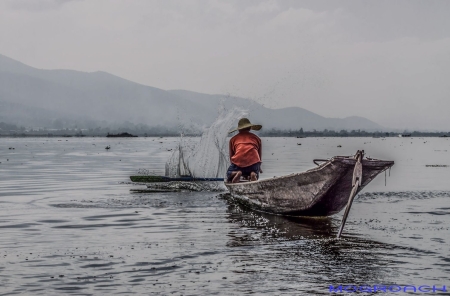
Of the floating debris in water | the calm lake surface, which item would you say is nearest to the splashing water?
the floating debris in water

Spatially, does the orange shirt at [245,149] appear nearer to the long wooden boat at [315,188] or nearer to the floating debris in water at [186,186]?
the long wooden boat at [315,188]

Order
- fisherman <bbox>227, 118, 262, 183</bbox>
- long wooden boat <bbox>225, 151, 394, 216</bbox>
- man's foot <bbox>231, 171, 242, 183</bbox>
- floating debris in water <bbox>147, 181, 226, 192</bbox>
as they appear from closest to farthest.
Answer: long wooden boat <bbox>225, 151, 394, 216</bbox>, fisherman <bbox>227, 118, 262, 183</bbox>, man's foot <bbox>231, 171, 242, 183</bbox>, floating debris in water <bbox>147, 181, 226, 192</bbox>

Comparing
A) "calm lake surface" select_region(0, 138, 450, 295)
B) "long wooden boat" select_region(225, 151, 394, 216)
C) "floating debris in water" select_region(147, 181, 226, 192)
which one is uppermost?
"long wooden boat" select_region(225, 151, 394, 216)

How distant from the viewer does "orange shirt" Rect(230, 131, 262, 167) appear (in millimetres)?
Answer: 19984

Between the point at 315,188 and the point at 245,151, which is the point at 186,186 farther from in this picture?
the point at 315,188

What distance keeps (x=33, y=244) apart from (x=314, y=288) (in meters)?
6.62

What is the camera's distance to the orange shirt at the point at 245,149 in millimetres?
19984

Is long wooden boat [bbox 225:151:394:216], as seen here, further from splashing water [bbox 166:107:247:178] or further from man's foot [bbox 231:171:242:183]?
splashing water [bbox 166:107:247:178]

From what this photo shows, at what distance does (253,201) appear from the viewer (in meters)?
19.1

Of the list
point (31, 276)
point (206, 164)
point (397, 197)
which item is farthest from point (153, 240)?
point (206, 164)

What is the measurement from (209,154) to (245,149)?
849cm

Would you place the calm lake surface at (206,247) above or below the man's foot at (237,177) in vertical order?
below

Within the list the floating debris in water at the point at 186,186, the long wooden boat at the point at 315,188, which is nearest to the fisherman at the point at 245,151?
the long wooden boat at the point at 315,188

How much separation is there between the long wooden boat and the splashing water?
8762 mm
